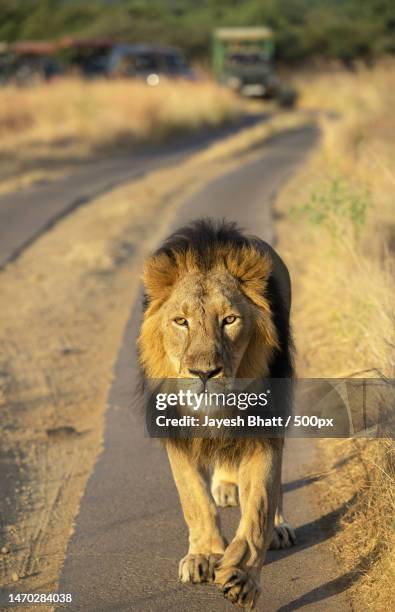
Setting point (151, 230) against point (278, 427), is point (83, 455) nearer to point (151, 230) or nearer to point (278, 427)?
point (278, 427)

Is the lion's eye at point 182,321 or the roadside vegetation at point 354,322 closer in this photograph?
the lion's eye at point 182,321

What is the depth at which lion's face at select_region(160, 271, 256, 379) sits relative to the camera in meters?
3.78

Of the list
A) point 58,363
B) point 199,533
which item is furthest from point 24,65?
point 199,533

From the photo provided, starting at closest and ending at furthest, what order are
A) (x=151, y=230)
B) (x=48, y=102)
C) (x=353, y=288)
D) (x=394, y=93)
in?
(x=353, y=288) < (x=151, y=230) < (x=394, y=93) < (x=48, y=102)

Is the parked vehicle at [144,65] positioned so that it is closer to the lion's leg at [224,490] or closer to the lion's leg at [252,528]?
the lion's leg at [224,490]

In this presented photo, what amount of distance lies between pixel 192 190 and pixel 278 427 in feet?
40.1

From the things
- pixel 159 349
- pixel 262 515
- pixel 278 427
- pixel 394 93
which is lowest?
pixel 262 515

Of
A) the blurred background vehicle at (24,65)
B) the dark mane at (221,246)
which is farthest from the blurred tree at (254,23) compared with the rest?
the dark mane at (221,246)

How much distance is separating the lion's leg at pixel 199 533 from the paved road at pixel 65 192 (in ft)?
23.4

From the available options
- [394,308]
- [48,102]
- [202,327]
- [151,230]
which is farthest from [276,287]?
[48,102]

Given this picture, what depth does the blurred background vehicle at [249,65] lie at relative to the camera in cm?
3878

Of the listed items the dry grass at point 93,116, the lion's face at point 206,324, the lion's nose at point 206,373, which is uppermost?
the dry grass at point 93,116

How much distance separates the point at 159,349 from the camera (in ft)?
13.4

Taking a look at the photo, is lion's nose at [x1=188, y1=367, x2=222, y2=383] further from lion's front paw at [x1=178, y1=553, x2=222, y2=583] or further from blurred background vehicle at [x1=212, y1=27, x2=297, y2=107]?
blurred background vehicle at [x1=212, y1=27, x2=297, y2=107]
